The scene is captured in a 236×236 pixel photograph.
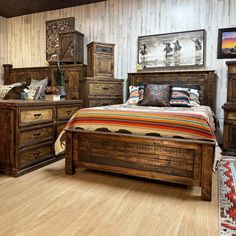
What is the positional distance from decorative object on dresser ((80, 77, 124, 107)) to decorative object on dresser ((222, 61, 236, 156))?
1.87 meters

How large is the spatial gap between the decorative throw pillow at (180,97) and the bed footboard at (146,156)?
4.46 ft

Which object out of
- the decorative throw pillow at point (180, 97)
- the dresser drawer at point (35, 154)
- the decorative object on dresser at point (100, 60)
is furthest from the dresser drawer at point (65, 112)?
the decorative throw pillow at point (180, 97)

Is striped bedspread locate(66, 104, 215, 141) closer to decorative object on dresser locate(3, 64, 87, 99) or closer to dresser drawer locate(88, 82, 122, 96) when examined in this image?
dresser drawer locate(88, 82, 122, 96)

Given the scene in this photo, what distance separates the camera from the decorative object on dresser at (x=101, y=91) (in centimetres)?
400

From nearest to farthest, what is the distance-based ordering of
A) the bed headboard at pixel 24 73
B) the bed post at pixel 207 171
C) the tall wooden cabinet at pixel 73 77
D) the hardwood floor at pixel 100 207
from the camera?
the hardwood floor at pixel 100 207 < the bed post at pixel 207 171 < the tall wooden cabinet at pixel 73 77 < the bed headboard at pixel 24 73

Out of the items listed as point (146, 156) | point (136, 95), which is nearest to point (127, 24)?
point (136, 95)

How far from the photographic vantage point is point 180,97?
333 cm

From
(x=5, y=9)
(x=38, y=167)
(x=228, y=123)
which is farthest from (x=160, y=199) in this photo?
(x=5, y=9)

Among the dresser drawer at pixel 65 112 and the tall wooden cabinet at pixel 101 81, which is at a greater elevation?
the tall wooden cabinet at pixel 101 81

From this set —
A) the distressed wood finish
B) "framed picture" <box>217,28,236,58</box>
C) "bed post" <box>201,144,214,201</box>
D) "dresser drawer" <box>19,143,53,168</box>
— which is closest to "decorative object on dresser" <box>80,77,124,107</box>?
"dresser drawer" <box>19,143,53,168</box>

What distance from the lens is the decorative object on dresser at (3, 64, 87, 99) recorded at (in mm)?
4395

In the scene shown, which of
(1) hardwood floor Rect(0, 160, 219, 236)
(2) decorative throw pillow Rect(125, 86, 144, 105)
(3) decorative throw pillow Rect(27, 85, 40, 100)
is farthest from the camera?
(2) decorative throw pillow Rect(125, 86, 144, 105)

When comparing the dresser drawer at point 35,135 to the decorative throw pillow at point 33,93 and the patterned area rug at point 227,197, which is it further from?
the patterned area rug at point 227,197

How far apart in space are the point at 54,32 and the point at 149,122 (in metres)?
3.92
